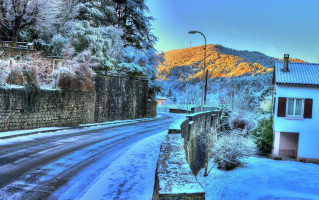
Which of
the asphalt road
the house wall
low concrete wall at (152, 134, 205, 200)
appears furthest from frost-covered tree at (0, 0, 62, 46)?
low concrete wall at (152, 134, 205, 200)

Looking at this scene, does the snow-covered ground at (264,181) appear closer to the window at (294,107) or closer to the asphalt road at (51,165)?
the window at (294,107)

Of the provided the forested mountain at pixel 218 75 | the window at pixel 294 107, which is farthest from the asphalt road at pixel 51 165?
the forested mountain at pixel 218 75

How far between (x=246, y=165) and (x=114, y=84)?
1419cm

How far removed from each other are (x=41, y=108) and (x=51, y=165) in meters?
9.26

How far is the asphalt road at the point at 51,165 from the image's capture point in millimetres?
6516

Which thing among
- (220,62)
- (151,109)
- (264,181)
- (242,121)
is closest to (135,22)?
(151,109)

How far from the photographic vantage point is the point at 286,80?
72.8 ft

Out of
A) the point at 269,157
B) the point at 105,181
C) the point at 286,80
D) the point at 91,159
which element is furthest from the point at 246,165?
the point at 105,181

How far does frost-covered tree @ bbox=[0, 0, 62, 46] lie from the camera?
81.1ft

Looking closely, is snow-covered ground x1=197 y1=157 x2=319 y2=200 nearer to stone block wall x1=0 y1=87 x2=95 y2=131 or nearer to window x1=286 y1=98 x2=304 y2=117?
window x1=286 y1=98 x2=304 y2=117

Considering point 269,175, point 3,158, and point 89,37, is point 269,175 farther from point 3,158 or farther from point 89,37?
point 89,37

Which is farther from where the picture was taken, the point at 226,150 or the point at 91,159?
the point at 226,150

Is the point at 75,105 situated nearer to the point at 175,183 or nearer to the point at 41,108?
the point at 41,108

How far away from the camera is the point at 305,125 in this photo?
2206 centimetres
